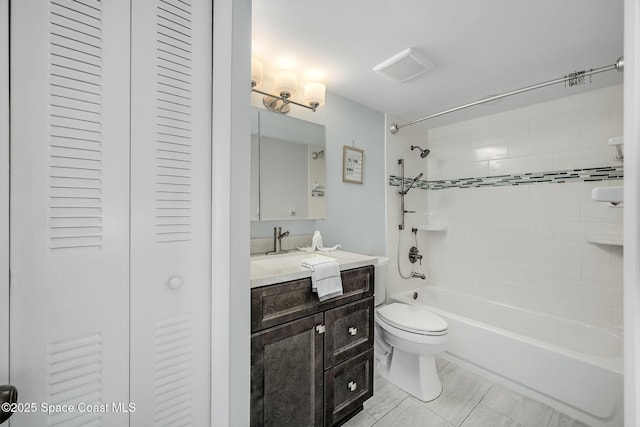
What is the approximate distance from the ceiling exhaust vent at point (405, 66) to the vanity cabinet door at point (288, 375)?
1.62 m

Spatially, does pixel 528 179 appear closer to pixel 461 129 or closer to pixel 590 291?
pixel 461 129

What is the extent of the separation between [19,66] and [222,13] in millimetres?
612

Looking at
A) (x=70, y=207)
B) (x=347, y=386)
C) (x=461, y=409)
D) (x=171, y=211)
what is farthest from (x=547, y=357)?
(x=70, y=207)

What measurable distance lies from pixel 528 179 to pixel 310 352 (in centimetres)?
252

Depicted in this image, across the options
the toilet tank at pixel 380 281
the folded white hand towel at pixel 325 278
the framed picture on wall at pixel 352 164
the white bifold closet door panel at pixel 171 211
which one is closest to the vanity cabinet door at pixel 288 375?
the folded white hand towel at pixel 325 278

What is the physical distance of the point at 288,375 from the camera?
4.08 feet

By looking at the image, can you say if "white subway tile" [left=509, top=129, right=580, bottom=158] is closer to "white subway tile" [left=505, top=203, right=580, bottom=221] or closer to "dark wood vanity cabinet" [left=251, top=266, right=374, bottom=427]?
"white subway tile" [left=505, top=203, right=580, bottom=221]

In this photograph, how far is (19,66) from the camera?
26.4 inches

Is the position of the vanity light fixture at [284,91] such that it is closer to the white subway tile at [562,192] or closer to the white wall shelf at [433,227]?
the white wall shelf at [433,227]

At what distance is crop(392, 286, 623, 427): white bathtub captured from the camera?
1.54m

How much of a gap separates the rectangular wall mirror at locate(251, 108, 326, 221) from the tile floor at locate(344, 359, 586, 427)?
4.51 feet

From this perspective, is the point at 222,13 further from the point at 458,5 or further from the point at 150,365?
the point at 150,365

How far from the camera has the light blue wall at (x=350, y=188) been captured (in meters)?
2.06

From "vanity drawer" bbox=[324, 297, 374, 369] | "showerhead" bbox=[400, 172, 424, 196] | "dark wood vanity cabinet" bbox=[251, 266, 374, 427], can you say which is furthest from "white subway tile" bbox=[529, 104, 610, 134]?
"vanity drawer" bbox=[324, 297, 374, 369]
